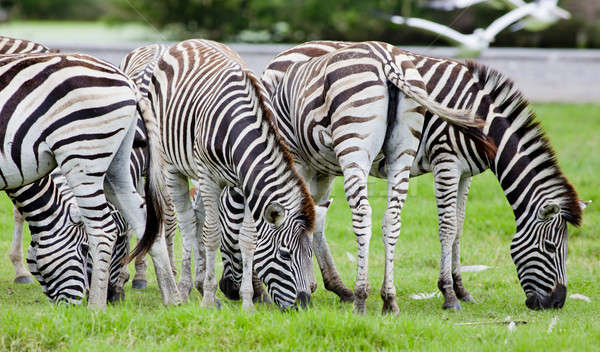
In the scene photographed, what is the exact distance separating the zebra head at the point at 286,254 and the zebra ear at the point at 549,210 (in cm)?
232

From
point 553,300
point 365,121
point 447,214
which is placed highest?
point 365,121

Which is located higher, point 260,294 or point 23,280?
point 260,294

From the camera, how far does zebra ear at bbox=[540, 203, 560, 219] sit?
6.96 m

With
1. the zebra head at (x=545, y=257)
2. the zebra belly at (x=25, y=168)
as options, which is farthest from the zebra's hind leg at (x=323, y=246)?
the zebra belly at (x=25, y=168)

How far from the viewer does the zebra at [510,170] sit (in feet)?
23.4

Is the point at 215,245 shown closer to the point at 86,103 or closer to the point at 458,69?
the point at 86,103

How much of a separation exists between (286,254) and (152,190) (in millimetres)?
1295

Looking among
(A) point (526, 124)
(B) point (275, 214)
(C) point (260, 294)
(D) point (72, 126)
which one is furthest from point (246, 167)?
(A) point (526, 124)

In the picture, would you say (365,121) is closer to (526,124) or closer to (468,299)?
(526,124)

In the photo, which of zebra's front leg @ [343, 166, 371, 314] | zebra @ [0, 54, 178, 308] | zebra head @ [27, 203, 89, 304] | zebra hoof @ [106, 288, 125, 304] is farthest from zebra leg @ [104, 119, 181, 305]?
zebra's front leg @ [343, 166, 371, 314]

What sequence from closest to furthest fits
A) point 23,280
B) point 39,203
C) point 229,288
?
point 39,203
point 229,288
point 23,280

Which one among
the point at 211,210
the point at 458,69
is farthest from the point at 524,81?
the point at 211,210

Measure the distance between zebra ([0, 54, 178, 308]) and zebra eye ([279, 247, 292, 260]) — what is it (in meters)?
1.41

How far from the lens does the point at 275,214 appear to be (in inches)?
243
